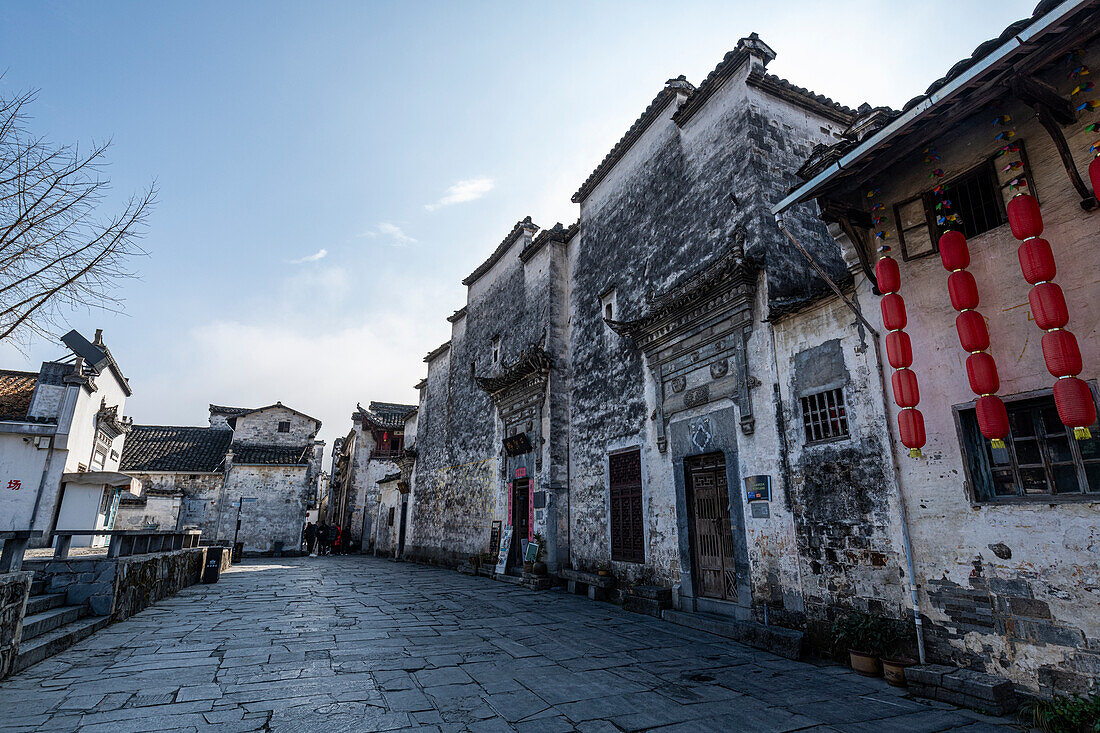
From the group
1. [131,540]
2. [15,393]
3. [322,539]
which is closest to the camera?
[131,540]

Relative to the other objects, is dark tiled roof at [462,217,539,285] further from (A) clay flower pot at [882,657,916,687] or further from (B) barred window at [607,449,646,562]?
(A) clay flower pot at [882,657,916,687]

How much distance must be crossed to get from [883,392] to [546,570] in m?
8.58

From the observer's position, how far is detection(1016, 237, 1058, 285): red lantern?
4.17 m

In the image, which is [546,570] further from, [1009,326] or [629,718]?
[1009,326]

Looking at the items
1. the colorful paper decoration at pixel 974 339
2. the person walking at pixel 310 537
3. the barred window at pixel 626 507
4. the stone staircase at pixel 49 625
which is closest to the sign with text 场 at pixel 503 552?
the barred window at pixel 626 507

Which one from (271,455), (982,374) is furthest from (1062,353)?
(271,455)

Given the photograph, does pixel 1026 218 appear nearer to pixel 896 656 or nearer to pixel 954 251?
pixel 954 251

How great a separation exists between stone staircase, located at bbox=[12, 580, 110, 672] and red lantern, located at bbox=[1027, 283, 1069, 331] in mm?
9307

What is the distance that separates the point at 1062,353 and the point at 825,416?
268cm

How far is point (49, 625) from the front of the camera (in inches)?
232

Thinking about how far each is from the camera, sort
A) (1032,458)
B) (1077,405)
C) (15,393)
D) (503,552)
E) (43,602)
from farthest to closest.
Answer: (15,393) < (503,552) < (43,602) < (1032,458) < (1077,405)

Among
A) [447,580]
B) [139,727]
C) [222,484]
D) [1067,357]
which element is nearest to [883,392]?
[1067,357]

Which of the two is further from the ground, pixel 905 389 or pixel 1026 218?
pixel 1026 218

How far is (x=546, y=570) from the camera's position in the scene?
12055 mm
